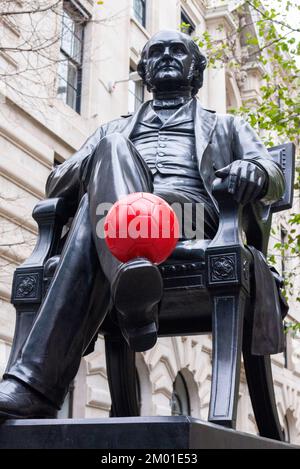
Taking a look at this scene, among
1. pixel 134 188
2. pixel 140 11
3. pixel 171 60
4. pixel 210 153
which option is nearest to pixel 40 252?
pixel 134 188

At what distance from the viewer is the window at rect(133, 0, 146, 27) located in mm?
Answer: 17205

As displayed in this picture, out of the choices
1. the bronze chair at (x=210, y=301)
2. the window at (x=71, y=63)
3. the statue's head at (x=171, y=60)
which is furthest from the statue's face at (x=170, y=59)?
the window at (x=71, y=63)

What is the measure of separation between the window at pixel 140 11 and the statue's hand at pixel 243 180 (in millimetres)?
14962

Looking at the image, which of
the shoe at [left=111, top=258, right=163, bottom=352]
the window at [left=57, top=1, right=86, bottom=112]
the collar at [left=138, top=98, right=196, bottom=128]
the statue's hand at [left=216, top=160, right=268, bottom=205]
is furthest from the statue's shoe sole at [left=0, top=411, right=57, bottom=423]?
the window at [left=57, top=1, right=86, bottom=112]

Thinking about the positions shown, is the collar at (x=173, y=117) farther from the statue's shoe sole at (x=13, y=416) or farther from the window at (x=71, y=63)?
the window at (x=71, y=63)

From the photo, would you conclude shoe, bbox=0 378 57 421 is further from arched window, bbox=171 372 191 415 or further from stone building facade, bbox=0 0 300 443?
arched window, bbox=171 372 191 415

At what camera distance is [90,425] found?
1.97 m

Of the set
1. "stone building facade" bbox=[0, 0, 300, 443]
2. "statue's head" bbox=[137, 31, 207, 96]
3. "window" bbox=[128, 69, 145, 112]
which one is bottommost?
"statue's head" bbox=[137, 31, 207, 96]

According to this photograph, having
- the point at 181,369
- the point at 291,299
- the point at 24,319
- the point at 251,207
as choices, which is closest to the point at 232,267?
the point at 251,207

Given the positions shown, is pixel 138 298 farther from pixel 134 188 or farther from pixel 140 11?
pixel 140 11

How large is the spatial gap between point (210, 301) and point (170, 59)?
4.42 feet

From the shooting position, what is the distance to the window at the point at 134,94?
15.7 m

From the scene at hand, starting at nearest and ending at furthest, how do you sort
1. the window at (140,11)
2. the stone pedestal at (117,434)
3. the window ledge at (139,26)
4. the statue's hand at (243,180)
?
the stone pedestal at (117,434), the statue's hand at (243,180), the window ledge at (139,26), the window at (140,11)

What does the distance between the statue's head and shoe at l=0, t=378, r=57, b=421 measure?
1.89m
